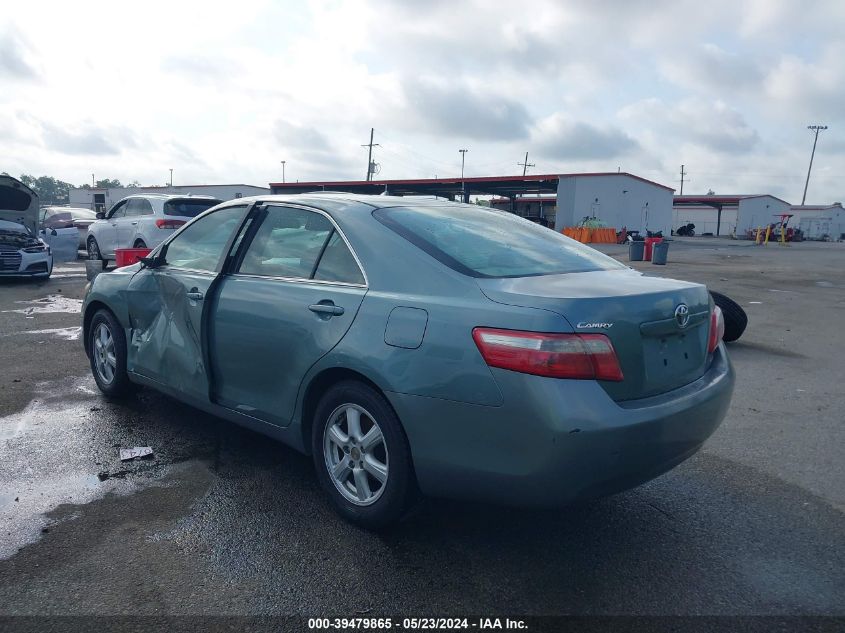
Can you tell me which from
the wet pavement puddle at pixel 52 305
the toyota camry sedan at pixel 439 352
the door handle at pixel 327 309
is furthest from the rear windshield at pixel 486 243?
the wet pavement puddle at pixel 52 305

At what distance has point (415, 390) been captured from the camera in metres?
2.86

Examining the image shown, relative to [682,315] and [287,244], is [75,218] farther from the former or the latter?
[682,315]

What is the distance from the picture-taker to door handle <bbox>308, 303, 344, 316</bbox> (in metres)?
3.26

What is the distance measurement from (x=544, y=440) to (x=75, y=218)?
2439 cm

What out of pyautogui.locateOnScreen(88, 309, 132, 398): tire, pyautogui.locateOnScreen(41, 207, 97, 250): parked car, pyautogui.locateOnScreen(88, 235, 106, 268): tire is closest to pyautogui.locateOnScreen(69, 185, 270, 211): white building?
pyautogui.locateOnScreen(41, 207, 97, 250): parked car

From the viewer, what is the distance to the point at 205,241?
4.45m

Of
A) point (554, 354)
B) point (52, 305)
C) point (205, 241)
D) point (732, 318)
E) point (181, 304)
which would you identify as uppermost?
point (205, 241)

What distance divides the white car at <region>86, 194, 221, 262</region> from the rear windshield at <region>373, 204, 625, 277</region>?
10.5 meters

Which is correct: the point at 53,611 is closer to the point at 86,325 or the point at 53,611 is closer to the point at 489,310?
the point at 489,310

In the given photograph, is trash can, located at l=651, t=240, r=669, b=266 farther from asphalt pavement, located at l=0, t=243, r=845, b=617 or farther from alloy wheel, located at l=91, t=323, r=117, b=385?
alloy wheel, located at l=91, t=323, r=117, b=385

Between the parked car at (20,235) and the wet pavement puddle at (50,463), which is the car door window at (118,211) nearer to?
the parked car at (20,235)

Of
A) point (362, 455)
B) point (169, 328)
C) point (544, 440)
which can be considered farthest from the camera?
point (169, 328)

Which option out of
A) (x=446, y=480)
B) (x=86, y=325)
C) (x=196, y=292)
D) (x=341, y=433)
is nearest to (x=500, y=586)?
(x=446, y=480)

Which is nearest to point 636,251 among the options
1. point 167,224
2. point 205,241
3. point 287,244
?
point 167,224
